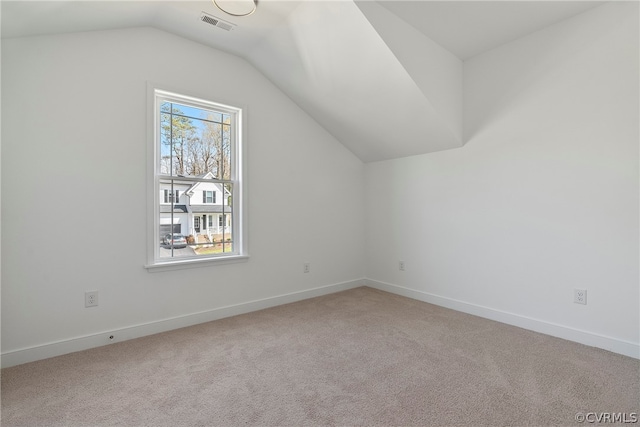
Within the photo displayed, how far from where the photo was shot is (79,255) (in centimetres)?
241

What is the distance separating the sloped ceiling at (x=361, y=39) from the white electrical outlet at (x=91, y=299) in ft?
6.30

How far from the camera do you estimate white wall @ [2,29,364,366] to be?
7.23ft

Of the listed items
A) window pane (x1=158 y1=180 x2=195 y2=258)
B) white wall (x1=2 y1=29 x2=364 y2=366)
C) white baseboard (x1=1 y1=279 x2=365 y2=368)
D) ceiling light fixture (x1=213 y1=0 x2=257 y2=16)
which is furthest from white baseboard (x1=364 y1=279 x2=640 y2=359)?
ceiling light fixture (x1=213 y1=0 x2=257 y2=16)

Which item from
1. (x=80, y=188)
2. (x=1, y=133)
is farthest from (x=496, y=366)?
(x=1, y=133)

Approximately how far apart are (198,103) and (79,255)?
172 cm

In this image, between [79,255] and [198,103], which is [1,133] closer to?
[79,255]

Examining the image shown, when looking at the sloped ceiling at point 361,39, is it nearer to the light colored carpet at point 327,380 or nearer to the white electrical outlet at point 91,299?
the white electrical outlet at point 91,299

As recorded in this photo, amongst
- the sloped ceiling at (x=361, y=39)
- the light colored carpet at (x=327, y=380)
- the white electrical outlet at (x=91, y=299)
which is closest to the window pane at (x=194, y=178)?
the white electrical outlet at (x=91, y=299)

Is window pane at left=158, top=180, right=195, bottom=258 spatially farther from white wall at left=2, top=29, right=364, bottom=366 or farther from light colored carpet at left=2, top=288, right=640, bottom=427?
light colored carpet at left=2, top=288, right=640, bottom=427

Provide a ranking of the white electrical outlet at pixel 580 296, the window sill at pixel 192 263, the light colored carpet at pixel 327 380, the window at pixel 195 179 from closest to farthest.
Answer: the light colored carpet at pixel 327 380, the white electrical outlet at pixel 580 296, the window sill at pixel 192 263, the window at pixel 195 179

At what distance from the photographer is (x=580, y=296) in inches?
98.3

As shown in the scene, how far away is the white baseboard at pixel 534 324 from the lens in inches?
90.3

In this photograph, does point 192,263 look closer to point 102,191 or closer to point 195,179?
point 195,179

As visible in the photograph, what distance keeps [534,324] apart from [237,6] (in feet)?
12.1
